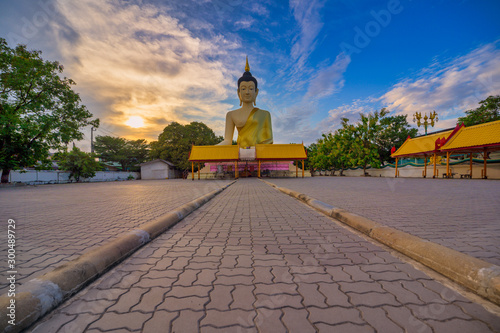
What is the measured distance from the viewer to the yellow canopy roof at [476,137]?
16.9 metres

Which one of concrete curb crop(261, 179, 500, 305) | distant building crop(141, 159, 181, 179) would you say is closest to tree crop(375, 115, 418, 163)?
distant building crop(141, 159, 181, 179)

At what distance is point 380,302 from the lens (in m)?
1.89

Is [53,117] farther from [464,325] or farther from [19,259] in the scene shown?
[464,325]

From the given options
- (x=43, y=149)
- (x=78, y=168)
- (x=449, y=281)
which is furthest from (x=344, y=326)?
(x=78, y=168)

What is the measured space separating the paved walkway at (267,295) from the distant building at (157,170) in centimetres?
3827

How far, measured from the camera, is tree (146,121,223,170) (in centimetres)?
3962

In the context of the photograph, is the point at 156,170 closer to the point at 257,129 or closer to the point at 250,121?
the point at 250,121

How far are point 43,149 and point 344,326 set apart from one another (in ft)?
79.7

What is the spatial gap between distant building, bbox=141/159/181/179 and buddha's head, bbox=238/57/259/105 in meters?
17.5

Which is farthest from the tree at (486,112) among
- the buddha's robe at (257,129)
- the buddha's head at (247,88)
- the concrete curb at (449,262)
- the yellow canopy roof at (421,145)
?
the concrete curb at (449,262)

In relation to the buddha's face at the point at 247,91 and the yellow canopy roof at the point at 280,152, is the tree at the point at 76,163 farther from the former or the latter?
the buddha's face at the point at 247,91

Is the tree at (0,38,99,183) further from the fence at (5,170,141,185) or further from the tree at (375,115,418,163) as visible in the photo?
the tree at (375,115,418,163)

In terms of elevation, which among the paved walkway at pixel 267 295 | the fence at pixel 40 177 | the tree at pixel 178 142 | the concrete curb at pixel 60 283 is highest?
the tree at pixel 178 142

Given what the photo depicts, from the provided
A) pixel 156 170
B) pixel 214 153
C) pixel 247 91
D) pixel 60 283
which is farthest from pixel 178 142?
pixel 60 283
